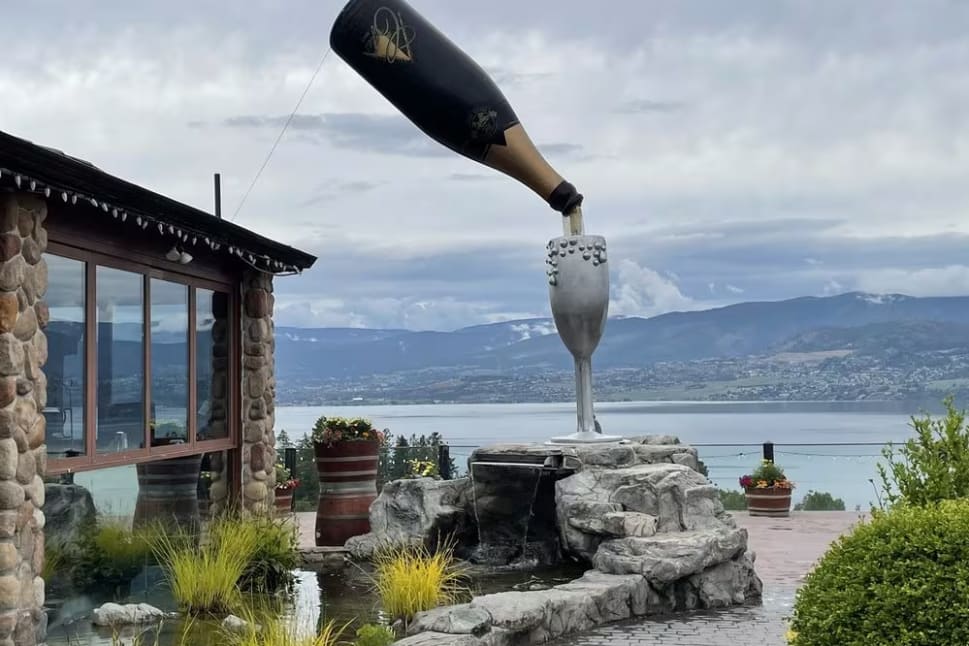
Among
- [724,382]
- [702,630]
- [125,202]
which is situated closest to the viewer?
[125,202]

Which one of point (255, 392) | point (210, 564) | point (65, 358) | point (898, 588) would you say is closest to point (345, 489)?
point (255, 392)

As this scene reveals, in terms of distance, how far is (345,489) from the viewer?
11.0m

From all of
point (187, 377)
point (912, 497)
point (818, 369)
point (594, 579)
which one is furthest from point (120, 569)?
point (818, 369)

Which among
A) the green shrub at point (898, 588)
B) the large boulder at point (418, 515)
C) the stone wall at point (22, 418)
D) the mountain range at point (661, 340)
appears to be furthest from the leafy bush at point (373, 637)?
the mountain range at point (661, 340)

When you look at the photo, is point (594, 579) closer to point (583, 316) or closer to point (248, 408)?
point (583, 316)

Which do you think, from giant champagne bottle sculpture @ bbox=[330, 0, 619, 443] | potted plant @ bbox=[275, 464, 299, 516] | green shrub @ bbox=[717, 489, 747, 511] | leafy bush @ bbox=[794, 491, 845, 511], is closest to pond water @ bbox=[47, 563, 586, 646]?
giant champagne bottle sculpture @ bbox=[330, 0, 619, 443]

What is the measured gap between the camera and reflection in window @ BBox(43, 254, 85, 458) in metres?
7.00

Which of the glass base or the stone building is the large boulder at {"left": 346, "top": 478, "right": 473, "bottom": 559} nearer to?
the glass base

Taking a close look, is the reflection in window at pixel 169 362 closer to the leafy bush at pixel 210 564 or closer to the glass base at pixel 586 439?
the leafy bush at pixel 210 564

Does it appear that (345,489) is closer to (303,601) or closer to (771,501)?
(303,601)

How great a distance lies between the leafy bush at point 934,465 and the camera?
497cm

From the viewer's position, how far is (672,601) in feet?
27.0

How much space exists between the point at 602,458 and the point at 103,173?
489cm

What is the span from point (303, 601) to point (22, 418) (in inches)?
112
